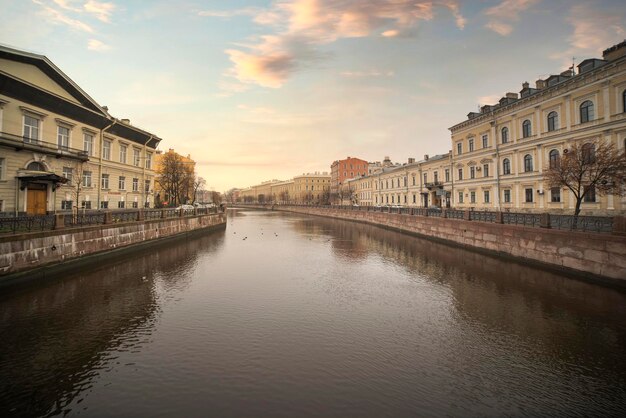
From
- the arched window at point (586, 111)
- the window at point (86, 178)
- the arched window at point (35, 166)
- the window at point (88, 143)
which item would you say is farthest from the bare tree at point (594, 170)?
the window at point (88, 143)

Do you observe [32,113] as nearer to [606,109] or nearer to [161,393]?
[161,393]

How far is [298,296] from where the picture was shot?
13.1 metres

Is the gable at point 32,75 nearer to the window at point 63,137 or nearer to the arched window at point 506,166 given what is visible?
the window at point 63,137

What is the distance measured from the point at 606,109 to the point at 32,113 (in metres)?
45.0

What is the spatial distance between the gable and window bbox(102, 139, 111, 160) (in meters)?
6.51

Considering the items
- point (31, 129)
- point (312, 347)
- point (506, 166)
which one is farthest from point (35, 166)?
point (506, 166)

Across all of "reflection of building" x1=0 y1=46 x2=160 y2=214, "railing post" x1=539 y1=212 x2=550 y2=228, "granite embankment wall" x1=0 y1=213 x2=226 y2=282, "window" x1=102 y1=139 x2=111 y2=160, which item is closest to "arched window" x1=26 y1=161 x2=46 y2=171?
"reflection of building" x1=0 y1=46 x2=160 y2=214

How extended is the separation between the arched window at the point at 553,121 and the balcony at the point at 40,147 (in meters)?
44.1

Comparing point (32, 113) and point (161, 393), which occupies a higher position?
point (32, 113)

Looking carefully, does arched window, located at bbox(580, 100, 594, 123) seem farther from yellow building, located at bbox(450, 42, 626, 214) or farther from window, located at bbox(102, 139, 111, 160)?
window, located at bbox(102, 139, 111, 160)

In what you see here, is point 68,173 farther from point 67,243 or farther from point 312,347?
point 312,347

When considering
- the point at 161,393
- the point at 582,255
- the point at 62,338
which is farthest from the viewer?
the point at 582,255

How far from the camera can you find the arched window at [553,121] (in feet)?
96.6

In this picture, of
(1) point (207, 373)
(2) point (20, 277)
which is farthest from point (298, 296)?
(2) point (20, 277)
